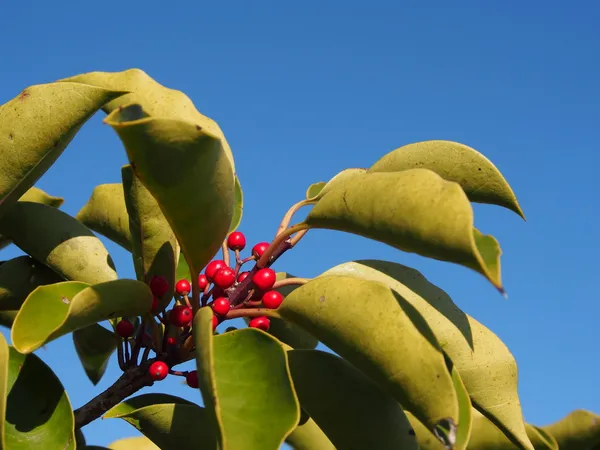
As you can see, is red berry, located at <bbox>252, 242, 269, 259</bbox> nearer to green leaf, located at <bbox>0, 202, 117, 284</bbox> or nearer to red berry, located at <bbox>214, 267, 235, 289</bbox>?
red berry, located at <bbox>214, 267, 235, 289</bbox>

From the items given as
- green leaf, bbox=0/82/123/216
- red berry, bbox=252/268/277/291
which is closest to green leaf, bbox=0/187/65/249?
green leaf, bbox=0/82/123/216

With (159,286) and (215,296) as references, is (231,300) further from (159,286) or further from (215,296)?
(159,286)

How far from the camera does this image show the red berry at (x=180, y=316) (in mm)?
1903

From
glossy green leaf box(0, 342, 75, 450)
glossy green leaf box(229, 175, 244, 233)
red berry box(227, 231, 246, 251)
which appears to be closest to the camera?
glossy green leaf box(0, 342, 75, 450)

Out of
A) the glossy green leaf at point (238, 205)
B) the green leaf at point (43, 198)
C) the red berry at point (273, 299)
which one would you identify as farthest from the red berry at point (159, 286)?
the green leaf at point (43, 198)

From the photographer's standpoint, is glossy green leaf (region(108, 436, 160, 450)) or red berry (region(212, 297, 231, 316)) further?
glossy green leaf (region(108, 436, 160, 450))

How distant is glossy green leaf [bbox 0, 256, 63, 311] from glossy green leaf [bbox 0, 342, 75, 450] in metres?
0.48

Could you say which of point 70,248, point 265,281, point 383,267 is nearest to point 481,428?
point 383,267

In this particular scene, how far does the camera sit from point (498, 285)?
1323 mm

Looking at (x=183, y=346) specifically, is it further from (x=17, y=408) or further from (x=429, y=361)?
(x=429, y=361)

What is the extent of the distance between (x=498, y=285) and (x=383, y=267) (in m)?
0.64

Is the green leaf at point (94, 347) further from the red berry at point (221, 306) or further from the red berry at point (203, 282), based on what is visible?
the red berry at point (221, 306)

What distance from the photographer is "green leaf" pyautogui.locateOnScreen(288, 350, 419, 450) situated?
5.85ft

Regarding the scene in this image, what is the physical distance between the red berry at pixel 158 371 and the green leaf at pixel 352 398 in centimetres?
33
